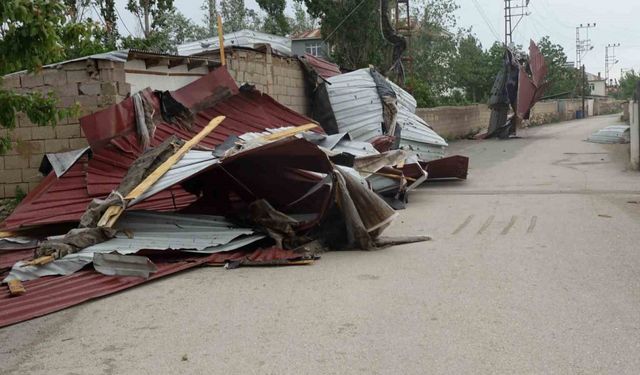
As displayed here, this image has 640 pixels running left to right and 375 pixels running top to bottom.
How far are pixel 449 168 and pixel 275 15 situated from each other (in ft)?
71.9

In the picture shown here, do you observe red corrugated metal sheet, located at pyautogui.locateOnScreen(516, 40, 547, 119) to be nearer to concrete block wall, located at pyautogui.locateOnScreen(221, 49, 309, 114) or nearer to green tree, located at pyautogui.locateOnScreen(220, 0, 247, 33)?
concrete block wall, located at pyautogui.locateOnScreen(221, 49, 309, 114)

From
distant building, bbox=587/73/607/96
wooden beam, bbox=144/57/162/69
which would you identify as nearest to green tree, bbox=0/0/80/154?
wooden beam, bbox=144/57/162/69

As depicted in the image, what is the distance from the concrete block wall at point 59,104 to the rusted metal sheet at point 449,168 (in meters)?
7.63

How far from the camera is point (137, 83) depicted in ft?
37.0

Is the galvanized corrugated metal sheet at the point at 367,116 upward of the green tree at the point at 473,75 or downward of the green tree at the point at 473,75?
downward

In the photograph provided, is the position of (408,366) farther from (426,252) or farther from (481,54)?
(481,54)

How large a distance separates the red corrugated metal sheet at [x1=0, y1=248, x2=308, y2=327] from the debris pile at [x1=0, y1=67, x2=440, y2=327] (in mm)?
13

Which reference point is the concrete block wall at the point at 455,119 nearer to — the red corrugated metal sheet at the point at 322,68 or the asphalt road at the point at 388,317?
the red corrugated metal sheet at the point at 322,68

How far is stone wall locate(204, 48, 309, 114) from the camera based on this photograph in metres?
14.6

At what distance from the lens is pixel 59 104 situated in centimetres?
1021

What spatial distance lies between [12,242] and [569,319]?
20.3 ft

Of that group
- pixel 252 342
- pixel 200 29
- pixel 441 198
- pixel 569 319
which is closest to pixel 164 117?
pixel 441 198

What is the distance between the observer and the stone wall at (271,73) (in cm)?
1465

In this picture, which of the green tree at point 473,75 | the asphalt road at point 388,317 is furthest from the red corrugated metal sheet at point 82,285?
the green tree at point 473,75
